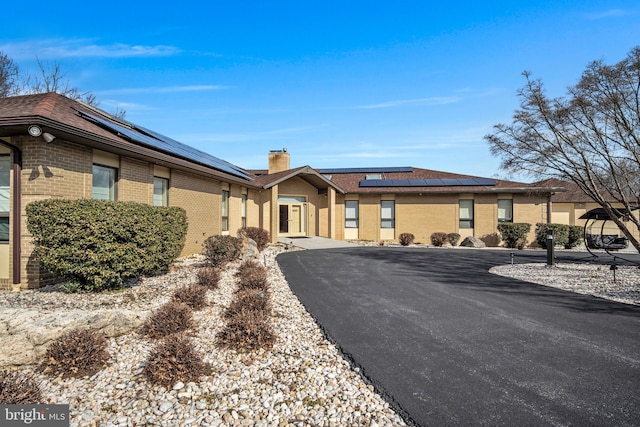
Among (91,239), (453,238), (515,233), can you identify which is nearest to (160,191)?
(91,239)

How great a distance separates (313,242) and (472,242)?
9.88 meters

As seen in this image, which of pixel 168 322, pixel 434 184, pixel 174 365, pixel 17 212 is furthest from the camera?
pixel 434 184

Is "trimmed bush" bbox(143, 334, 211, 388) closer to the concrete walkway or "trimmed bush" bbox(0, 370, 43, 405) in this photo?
"trimmed bush" bbox(0, 370, 43, 405)

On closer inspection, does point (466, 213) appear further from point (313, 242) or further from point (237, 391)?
point (237, 391)

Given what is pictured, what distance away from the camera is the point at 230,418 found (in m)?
3.22

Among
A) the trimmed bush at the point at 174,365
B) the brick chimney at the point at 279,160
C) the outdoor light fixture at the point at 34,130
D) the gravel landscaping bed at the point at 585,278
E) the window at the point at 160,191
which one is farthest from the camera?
the brick chimney at the point at 279,160

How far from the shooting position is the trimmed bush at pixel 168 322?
5.26 m

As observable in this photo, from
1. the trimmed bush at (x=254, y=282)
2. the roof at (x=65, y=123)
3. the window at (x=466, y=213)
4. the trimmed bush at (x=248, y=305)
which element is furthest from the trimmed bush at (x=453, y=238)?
the trimmed bush at (x=248, y=305)

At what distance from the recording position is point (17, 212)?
299 inches

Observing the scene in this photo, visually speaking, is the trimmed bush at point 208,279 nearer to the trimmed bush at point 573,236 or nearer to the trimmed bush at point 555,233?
the trimmed bush at point 555,233

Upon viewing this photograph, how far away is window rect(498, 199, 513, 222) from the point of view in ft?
75.4

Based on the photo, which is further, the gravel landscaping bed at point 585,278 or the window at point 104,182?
the window at point 104,182

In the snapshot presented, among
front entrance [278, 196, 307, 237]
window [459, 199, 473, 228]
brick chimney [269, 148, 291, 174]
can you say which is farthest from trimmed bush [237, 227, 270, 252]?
window [459, 199, 473, 228]

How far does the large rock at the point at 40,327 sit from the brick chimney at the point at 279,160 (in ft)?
68.5
